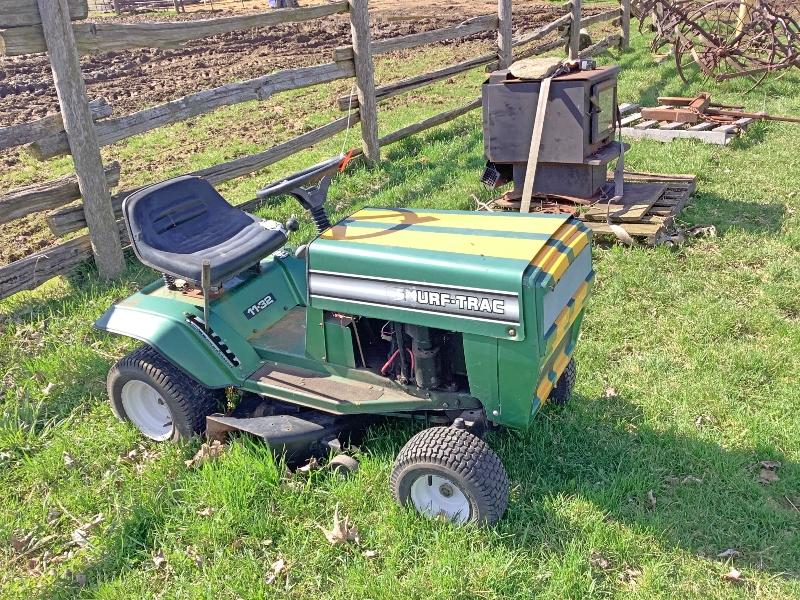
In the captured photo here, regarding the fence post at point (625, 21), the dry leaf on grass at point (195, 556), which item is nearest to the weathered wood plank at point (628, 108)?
the fence post at point (625, 21)

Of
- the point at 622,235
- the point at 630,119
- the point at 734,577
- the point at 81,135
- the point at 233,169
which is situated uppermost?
the point at 81,135

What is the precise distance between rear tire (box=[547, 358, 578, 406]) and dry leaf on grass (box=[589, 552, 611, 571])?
98cm

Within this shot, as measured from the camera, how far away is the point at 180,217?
373cm

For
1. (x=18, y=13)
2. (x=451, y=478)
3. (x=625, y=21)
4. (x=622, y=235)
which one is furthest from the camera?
(x=625, y=21)

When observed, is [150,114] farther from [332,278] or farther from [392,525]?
[392,525]

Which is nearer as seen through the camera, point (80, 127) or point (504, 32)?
point (80, 127)

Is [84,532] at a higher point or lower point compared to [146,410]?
lower

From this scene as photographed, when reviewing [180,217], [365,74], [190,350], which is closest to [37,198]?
[180,217]

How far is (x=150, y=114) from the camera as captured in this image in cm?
580

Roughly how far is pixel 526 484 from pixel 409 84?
6.59 m

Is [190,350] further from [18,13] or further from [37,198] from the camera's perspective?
[18,13]

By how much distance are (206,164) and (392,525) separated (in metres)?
5.80

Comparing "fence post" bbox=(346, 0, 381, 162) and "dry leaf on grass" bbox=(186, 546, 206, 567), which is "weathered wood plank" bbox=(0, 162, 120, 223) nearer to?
"dry leaf on grass" bbox=(186, 546, 206, 567)

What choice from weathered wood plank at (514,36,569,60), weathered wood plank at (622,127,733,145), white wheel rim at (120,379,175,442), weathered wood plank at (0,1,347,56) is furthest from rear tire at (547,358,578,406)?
weathered wood plank at (514,36,569,60)
